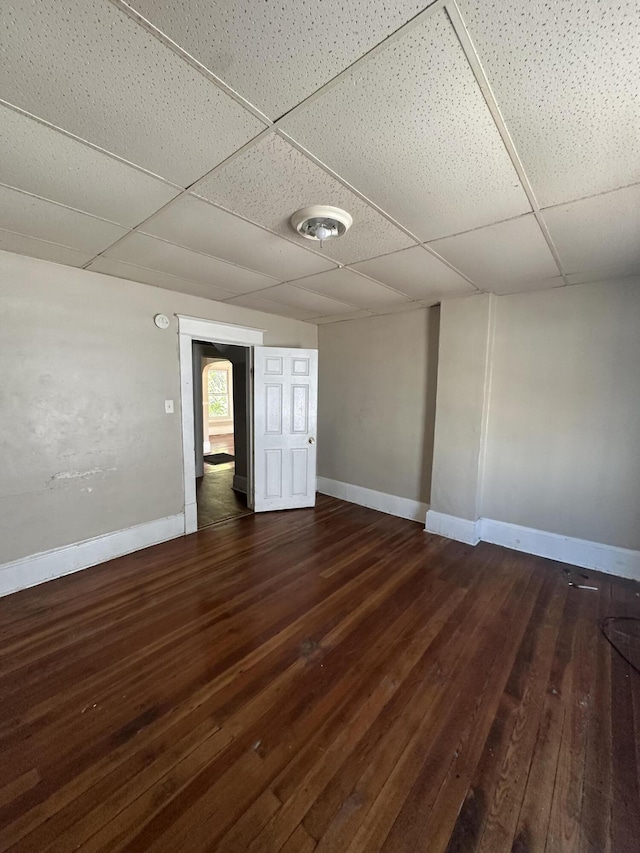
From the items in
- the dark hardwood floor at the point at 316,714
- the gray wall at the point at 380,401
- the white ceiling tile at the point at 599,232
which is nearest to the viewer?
the dark hardwood floor at the point at 316,714

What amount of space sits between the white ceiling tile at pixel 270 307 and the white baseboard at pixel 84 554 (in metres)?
2.36

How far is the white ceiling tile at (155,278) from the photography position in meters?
2.66

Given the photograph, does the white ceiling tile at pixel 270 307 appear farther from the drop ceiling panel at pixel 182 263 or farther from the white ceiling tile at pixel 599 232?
the white ceiling tile at pixel 599 232

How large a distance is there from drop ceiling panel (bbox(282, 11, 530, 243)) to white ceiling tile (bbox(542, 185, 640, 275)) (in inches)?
11.7

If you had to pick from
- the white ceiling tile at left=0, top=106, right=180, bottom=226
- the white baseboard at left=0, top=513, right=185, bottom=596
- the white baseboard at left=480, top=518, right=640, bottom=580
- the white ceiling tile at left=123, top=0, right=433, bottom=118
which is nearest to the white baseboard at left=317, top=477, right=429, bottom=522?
the white baseboard at left=480, top=518, right=640, bottom=580

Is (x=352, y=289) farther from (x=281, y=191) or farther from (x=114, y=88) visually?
(x=114, y=88)

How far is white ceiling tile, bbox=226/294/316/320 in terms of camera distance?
3595 millimetres

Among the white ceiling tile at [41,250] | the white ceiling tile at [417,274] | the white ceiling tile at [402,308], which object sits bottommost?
the white ceiling tile at [41,250]

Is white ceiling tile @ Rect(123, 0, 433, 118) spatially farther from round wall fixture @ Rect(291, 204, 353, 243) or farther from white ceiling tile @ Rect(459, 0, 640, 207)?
round wall fixture @ Rect(291, 204, 353, 243)

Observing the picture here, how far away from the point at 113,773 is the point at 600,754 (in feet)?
6.69

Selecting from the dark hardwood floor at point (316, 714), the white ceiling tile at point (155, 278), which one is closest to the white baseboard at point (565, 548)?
the dark hardwood floor at point (316, 714)

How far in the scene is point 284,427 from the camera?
430 centimetres

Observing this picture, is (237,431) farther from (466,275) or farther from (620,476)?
(620,476)

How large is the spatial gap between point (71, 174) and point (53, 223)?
25.2 inches
